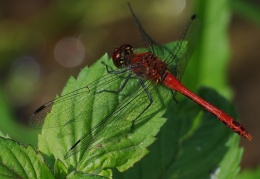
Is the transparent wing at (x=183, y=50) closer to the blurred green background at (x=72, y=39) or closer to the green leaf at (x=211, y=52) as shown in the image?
the green leaf at (x=211, y=52)

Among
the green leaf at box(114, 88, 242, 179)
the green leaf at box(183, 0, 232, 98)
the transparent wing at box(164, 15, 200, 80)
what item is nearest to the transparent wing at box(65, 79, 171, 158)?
the green leaf at box(114, 88, 242, 179)

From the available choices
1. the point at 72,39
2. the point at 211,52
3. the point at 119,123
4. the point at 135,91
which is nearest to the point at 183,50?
the point at 135,91

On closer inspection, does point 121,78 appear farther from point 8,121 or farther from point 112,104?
point 8,121

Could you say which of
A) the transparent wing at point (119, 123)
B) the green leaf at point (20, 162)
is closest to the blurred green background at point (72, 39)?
the transparent wing at point (119, 123)

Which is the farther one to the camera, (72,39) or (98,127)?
(72,39)

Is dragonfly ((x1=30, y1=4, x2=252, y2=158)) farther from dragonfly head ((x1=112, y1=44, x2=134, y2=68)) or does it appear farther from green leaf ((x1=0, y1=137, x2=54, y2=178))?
green leaf ((x1=0, y1=137, x2=54, y2=178))

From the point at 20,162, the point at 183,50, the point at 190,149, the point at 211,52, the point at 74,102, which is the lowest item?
the point at 190,149

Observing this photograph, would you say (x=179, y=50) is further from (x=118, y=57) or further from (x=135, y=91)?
(x=118, y=57)
